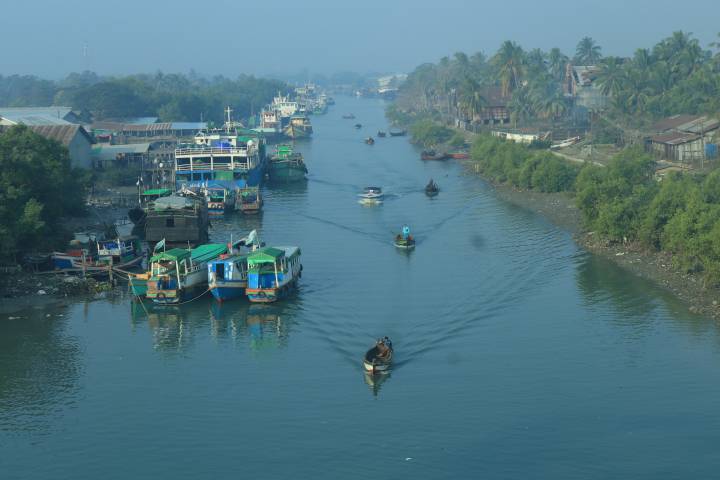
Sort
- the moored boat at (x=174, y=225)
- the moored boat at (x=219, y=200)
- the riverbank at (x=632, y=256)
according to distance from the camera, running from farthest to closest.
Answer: the moored boat at (x=219, y=200) → the moored boat at (x=174, y=225) → the riverbank at (x=632, y=256)

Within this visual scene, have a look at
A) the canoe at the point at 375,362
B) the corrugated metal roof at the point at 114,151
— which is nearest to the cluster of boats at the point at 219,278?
the canoe at the point at 375,362

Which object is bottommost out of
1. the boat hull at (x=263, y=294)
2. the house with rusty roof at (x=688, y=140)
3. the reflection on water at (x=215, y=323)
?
the reflection on water at (x=215, y=323)

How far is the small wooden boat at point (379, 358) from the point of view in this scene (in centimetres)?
2523

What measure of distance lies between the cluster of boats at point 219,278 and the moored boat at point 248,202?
16.0 m

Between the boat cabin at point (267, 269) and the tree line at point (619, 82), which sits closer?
the boat cabin at point (267, 269)

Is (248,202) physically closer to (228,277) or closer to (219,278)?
(228,277)

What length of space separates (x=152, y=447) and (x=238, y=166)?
117 ft

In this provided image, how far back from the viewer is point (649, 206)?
3762 centimetres

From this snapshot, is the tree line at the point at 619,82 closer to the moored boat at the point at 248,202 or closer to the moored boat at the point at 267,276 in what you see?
the moored boat at the point at 248,202

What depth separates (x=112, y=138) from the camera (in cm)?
7312

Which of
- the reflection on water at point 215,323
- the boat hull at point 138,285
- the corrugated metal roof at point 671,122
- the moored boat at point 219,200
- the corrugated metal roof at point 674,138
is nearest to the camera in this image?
the reflection on water at point 215,323

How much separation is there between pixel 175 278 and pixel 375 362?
31.3 ft

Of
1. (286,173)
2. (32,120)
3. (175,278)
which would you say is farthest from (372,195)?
(32,120)

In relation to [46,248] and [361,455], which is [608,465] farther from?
[46,248]
